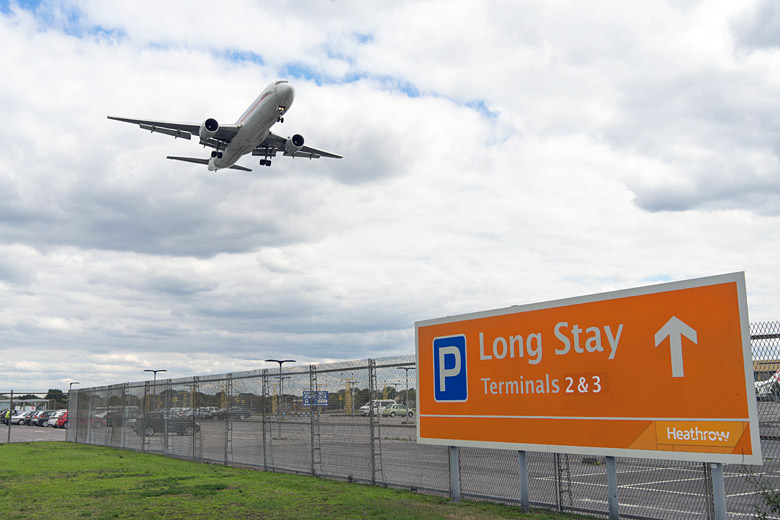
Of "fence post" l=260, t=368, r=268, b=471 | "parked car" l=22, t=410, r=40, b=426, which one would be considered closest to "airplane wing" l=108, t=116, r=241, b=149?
"fence post" l=260, t=368, r=268, b=471

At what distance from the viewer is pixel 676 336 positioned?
8.14 meters

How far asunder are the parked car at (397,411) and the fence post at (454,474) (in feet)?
5.39

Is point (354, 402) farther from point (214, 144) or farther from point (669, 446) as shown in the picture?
point (214, 144)

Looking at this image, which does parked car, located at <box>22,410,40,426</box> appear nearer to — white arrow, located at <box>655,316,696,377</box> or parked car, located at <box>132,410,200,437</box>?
parked car, located at <box>132,410,200,437</box>

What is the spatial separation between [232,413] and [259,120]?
66.6 ft

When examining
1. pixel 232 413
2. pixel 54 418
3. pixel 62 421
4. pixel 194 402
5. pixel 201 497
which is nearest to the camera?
pixel 201 497

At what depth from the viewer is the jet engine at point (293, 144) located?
1501 inches

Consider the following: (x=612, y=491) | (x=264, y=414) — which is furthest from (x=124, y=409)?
(x=612, y=491)

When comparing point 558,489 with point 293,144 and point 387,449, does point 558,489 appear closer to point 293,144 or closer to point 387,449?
point 387,449

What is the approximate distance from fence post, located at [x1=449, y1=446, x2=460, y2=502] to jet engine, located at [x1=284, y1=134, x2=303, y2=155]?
2938cm

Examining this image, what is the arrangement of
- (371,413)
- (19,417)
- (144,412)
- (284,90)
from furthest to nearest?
(19,417) < (284,90) < (144,412) < (371,413)

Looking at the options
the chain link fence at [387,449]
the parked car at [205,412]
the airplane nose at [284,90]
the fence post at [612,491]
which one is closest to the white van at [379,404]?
the chain link fence at [387,449]

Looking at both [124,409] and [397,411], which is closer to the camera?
[397,411]

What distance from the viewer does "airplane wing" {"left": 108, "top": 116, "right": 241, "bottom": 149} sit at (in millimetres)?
36781
